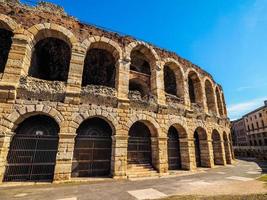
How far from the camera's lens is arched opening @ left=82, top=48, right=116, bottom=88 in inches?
498

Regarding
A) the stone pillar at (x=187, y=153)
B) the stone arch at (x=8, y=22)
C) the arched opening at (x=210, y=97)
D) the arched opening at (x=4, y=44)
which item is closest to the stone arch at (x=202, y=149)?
the stone pillar at (x=187, y=153)

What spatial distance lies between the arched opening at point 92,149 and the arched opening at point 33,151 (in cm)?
122

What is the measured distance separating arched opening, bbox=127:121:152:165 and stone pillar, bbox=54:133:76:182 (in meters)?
3.63

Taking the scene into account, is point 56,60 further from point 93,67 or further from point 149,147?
point 149,147

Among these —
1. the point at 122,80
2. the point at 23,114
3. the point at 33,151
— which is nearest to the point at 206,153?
the point at 122,80

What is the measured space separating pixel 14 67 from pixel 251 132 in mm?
45949

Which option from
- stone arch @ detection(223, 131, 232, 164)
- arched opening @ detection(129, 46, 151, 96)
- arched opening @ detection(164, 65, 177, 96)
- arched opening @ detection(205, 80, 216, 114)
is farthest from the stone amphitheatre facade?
stone arch @ detection(223, 131, 232, 164)

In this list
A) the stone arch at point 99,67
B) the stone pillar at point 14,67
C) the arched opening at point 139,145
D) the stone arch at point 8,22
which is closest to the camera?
the stone pillar at point 14,67

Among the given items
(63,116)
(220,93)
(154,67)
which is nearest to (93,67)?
(154,67)

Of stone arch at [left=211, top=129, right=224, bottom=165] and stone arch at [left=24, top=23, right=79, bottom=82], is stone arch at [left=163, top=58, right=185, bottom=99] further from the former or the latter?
stone arch at [left=24, top=23, right=79, bottom=82]

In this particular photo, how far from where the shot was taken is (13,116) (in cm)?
711

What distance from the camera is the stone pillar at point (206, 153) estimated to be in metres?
12.0

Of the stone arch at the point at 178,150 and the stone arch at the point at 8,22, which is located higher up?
the stone arch at the point at 8,22

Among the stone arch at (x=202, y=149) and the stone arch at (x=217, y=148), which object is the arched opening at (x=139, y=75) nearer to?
the stone arch at (x=202, y=149)
